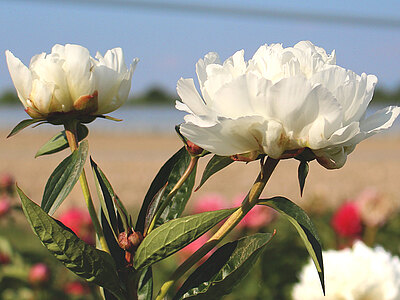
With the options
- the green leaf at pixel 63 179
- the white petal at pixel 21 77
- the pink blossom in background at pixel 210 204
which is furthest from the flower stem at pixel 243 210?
the pink blossom in background at pixel 210 204

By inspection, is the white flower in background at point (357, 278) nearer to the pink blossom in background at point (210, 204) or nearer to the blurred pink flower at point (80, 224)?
the blurred pink flower at point (80, 224)

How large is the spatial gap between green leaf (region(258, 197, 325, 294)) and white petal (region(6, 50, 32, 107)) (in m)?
0.28

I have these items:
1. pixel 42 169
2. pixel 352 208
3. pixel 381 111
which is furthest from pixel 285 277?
pixel 42 169

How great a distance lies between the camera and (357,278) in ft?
3.37

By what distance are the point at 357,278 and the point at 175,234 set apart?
55 cm

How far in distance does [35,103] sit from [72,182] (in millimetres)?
100

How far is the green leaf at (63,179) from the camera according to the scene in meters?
0.62

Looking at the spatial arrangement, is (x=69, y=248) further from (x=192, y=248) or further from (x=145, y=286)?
(x=192, y=248)

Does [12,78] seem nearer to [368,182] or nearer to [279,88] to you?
[279,88]

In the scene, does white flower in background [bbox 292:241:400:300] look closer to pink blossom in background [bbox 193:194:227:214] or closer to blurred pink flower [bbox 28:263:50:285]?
blurred pink flower [bbox 28:263:50:285]

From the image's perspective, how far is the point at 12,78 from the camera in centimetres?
69

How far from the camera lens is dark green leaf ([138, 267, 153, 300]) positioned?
68 centimetres

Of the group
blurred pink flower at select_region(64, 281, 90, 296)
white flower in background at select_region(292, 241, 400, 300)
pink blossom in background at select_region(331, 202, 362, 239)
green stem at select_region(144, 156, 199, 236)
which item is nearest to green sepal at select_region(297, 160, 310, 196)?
green stem at select_region(144, 156, 199, 236)

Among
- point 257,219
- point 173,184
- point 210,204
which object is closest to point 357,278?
point 173,184
